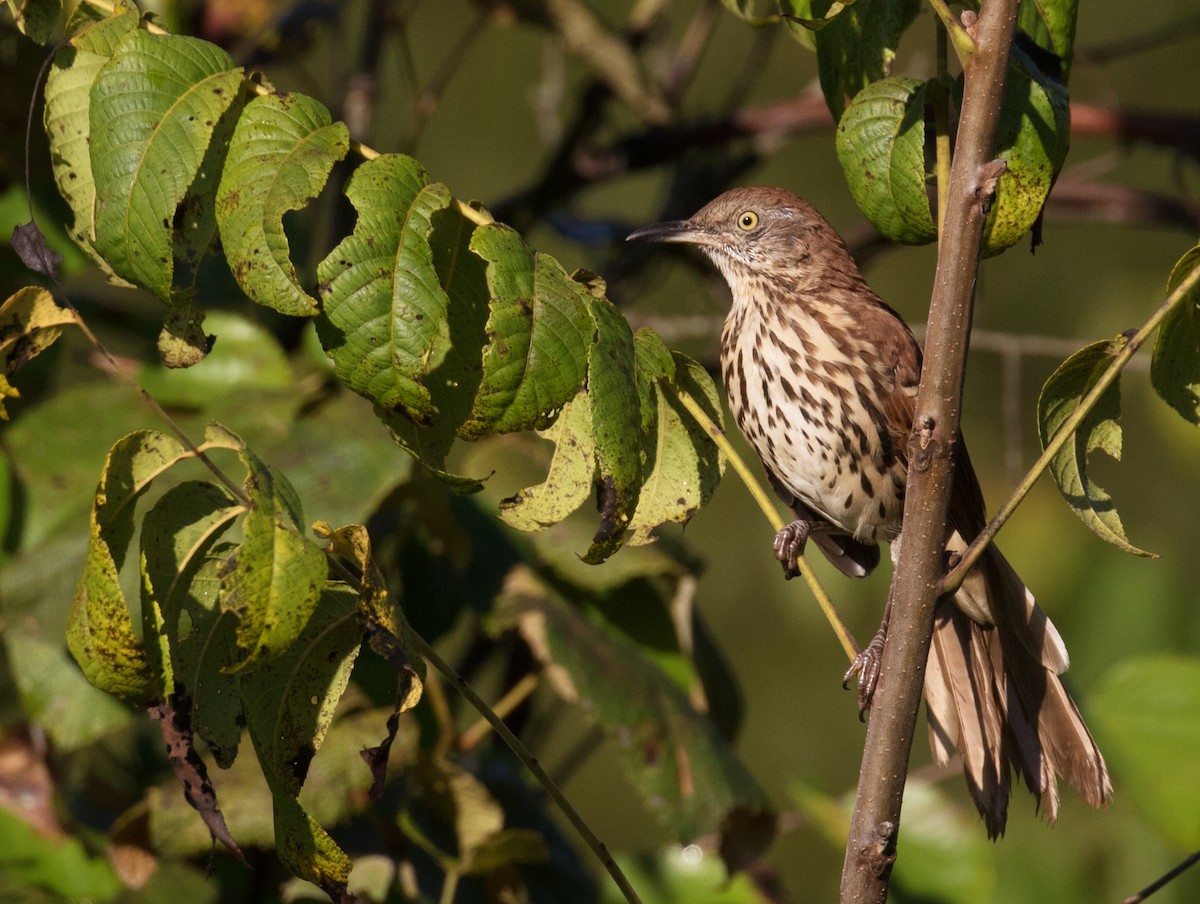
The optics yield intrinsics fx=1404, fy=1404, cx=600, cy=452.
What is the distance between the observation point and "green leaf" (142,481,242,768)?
1.58 m

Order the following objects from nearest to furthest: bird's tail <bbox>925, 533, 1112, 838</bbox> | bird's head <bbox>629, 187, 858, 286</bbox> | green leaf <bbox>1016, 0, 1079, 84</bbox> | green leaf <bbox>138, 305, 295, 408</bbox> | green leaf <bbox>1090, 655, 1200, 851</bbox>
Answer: green leaf <bbox>1016, 0, 1079, 84</bbox>
bird's tail <bbox>925, 533, 1112, 838</bbox>
green leaf <bbox>1090, 655, 1200, 851</bbox>
green leaf <bbox>138, 305, 295, 408</bbox>
bird's head <bbox>629, 187, 858, 286</bbox>

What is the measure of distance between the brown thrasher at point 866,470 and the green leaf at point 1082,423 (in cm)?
77

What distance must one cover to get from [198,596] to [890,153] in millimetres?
994

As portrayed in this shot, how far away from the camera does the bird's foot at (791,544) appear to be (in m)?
2.62

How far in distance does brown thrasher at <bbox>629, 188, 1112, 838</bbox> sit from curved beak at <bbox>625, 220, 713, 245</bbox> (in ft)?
0.05

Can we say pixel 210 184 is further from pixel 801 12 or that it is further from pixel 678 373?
pixel 801 12

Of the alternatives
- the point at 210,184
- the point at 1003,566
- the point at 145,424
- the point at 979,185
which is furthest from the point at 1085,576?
the point at 210,184

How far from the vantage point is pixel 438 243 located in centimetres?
161

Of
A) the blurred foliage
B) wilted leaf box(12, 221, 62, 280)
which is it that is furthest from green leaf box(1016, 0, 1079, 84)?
wilted leaf box(12, 221, 62, 280)

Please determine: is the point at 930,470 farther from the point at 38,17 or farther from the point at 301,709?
the point at 38,17

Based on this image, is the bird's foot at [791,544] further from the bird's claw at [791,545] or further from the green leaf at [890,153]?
the green leaf at [890,153]

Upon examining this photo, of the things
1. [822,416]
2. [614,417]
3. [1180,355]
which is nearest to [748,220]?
[822,416]

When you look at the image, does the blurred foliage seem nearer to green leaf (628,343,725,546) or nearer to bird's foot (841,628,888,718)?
green leaf (628,343,725,546)

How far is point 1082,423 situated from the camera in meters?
1.58
